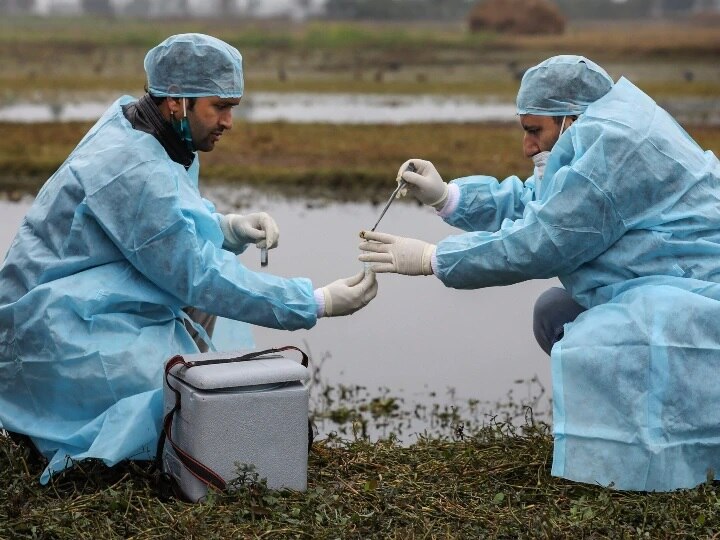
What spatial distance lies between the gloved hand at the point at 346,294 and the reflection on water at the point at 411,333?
1.67 m

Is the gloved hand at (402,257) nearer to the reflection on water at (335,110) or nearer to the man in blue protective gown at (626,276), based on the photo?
the man in blue protective gown at (626,276)

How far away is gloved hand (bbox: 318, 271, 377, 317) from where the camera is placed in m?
4.86

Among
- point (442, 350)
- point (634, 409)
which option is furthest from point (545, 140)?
point (442, 350)

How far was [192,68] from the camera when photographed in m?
4.81

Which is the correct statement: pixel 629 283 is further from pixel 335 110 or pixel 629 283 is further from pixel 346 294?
pixel 335 110

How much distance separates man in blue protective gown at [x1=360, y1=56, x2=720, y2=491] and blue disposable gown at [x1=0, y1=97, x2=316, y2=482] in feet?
2.21

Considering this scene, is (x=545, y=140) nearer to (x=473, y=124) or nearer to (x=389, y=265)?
(x=389, y=265)

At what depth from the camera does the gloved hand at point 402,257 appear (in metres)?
4.94

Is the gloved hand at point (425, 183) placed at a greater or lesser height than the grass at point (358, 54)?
greater

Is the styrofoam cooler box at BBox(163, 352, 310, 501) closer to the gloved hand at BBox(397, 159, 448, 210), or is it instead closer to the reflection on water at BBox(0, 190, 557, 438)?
the gloved hand at BBox(397, 159, 448, 210)

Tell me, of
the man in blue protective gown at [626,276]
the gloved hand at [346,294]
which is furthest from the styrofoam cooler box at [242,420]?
the man in blue protective gown at [626,276]

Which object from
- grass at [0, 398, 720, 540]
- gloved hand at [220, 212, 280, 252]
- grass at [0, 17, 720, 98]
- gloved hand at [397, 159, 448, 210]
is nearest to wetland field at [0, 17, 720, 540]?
grass at [0, 398, 720, 540]

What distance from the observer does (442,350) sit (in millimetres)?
7852

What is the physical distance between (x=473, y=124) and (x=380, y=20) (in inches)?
1251
